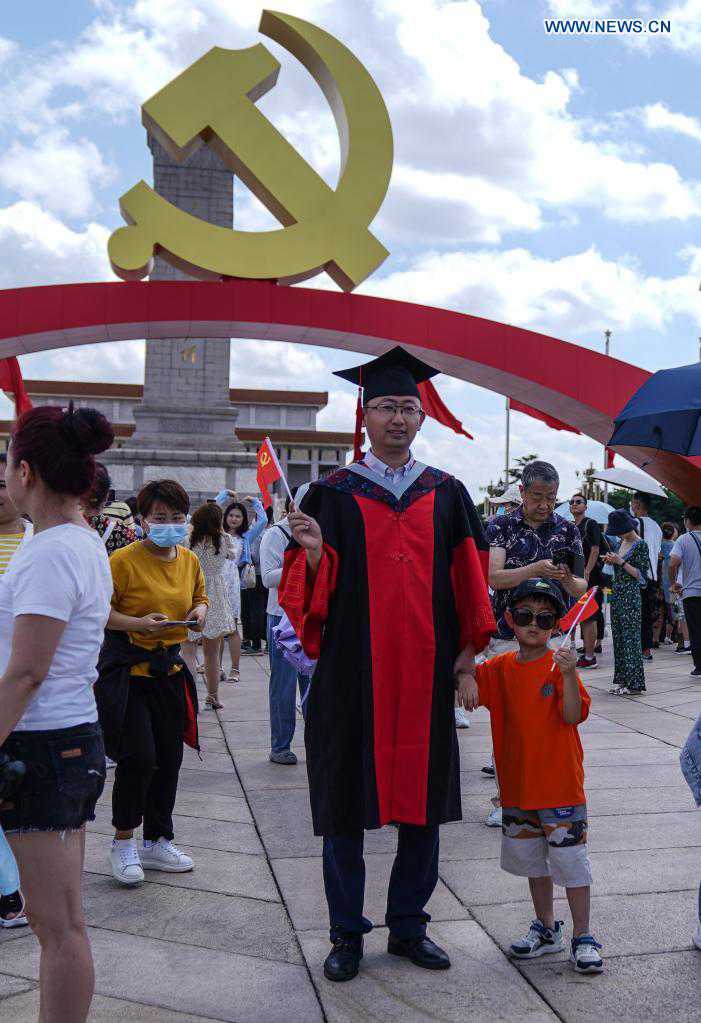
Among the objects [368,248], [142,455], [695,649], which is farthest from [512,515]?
[142,455]

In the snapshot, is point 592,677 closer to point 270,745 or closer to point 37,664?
point 270,745

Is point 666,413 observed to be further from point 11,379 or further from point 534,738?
point 11,379

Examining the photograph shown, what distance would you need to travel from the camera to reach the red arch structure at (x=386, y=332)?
40.1ft

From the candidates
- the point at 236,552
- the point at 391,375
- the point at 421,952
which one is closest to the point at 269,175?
the point at 236,552

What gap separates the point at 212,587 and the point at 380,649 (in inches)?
203

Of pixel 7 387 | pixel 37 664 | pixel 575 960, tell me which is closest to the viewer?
pixel 37 664

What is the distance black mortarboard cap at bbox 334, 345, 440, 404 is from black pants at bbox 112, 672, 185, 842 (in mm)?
1607

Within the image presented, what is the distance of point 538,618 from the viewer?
3354mm

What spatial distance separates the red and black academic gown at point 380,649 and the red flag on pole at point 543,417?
1069cm

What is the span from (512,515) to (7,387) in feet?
35.2

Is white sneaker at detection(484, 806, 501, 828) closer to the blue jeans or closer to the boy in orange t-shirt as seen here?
the boy in orange t-shirt

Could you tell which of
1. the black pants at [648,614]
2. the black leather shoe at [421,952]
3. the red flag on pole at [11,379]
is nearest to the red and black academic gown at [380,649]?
the black leather shoe at [421,952]

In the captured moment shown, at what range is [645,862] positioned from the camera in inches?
166

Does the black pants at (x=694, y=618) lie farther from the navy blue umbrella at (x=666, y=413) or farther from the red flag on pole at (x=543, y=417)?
the red flag on pole at (x=543, y=417)
